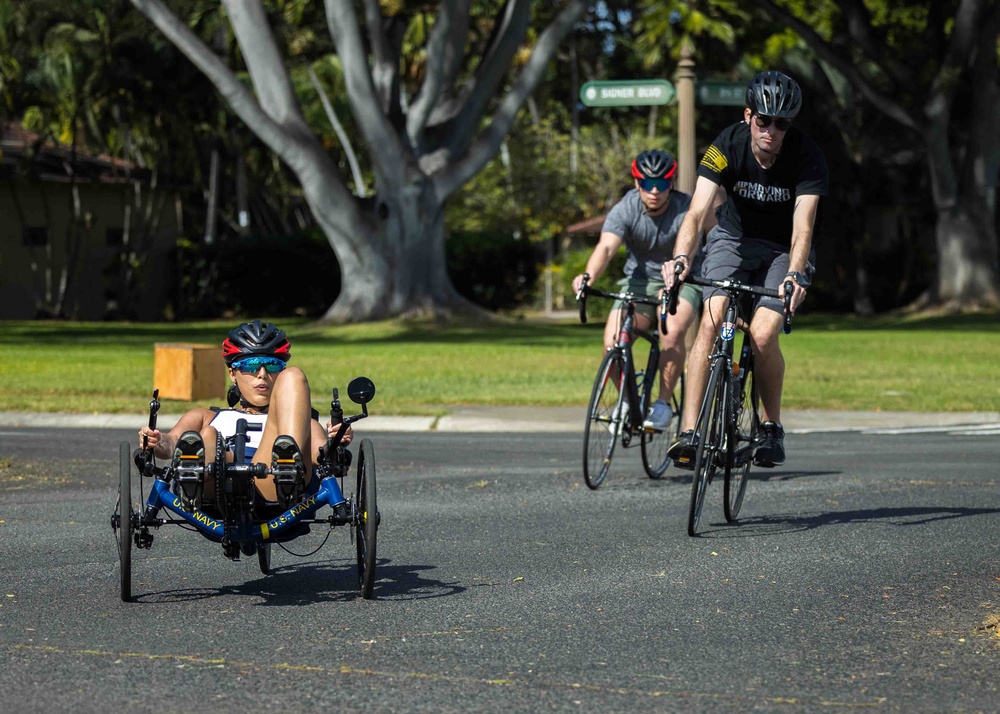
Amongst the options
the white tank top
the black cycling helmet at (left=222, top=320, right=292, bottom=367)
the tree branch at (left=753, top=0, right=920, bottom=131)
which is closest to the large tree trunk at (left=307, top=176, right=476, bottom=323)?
the tree branch at (left=753, top=0, right=920, bottom=131)

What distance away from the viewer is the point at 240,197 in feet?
166

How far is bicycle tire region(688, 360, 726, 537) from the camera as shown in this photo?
25.0 ft

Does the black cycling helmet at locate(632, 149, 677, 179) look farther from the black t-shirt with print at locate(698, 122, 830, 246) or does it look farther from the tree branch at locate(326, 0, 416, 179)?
the tree branch at locate(326, 0, 416, 179)

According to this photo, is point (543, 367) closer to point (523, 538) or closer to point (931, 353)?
point (931, 353)

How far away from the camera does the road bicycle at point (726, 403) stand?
25.2ft

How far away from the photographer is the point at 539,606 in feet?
20.4

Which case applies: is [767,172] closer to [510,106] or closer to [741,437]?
[741,437]

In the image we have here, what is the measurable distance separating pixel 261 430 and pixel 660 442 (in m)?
4.55

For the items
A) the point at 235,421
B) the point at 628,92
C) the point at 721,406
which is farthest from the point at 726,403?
the point at 628,92

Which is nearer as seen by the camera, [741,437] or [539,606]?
[539,606]

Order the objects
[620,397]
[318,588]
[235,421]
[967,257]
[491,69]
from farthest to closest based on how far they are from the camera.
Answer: [967,257] → [491,69] → [620,397] → [318,588] → [235,421]

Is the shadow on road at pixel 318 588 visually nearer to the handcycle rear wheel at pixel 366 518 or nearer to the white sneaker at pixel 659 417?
the handcycle rear wheel at pixel 366 518

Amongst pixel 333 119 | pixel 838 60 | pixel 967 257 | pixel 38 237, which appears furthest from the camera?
pixel 333 119

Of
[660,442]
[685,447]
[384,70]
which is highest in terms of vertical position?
[384,70]
